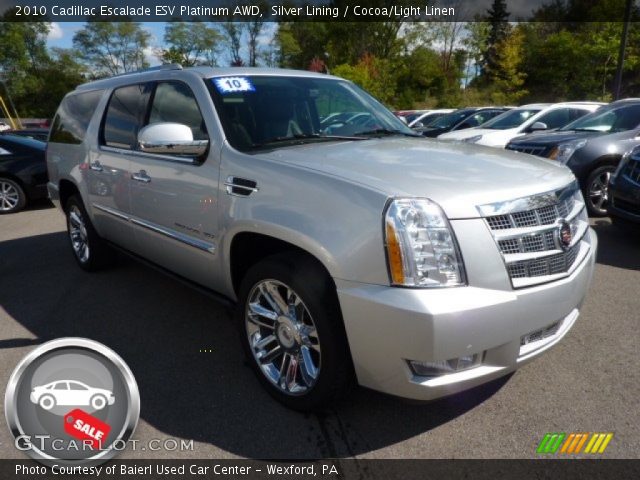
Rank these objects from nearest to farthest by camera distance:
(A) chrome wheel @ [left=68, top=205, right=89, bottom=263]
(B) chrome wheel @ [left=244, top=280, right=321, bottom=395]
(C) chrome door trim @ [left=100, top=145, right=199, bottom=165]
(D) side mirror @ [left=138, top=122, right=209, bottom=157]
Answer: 1. (B) chrome wheel @ [left=244, top=280, right=321, bottom=395]
2. (D) side mirror @ [left=138, top=122, right=209, bottom=157]
3. (C) chrome door trim @ [left=100, top=145, right=199, bottom=165]
4. (A) chrome wheel @ [left=68, top=205, right=89, bottom=263]

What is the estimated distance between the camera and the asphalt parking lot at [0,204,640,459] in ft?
7.76

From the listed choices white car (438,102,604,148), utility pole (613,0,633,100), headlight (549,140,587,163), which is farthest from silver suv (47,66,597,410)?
utility pole (613,0,633,100)

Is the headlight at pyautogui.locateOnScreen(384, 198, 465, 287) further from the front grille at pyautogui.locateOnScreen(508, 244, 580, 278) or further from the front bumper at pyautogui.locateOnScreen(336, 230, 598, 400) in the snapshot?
the front grille at pyautogui.locateOnScreen(508, 244, 580, 278)

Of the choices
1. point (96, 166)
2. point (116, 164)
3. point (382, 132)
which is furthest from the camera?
point (96, 166)

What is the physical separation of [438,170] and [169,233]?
1.94 meters

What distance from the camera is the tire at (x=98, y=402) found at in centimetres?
231

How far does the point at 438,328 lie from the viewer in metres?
1.96

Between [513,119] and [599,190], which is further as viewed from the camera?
[513,119]

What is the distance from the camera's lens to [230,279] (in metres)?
2.98

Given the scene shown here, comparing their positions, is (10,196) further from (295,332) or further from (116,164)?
(295,332)

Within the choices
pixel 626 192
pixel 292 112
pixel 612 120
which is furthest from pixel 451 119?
pixel 292 112

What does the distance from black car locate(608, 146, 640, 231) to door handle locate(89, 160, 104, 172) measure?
210 inches

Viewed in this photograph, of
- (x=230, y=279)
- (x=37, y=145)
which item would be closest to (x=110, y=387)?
(x=230, y=279)

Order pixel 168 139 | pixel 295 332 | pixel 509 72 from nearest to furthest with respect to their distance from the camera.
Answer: pixel 295 332 < pixel 168 139 < pixel 509 72
